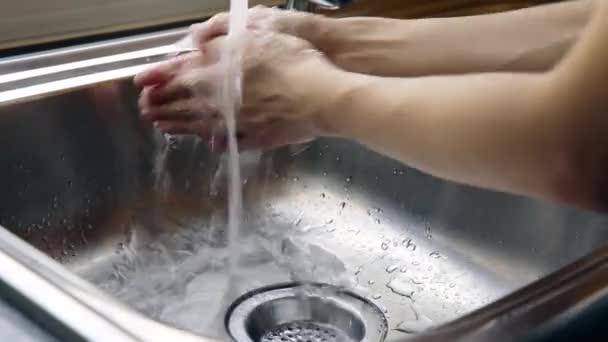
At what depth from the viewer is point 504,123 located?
0.44m

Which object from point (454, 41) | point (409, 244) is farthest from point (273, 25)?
point (409, 244)

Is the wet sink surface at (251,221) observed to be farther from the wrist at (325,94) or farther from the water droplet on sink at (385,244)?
the wrist at (325,94)

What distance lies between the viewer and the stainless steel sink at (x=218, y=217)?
73cm

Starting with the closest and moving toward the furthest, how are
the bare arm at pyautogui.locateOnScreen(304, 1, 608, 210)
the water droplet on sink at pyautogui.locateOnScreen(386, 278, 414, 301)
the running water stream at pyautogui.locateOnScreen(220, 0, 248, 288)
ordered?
1. the bare arm at pyautogui.locateOnScreen(304, 1, 608, 210)
2. the running water stream at pyautogui.locateOnScreen(220, 0, 248, 288)
3. the water droplet on sink at pyautogui.locateOnScreen(386, 278, 414, 301)

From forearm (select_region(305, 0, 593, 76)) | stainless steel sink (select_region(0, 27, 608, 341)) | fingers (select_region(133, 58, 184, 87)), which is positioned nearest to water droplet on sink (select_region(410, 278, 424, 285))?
stainless steel sink (select_region(0, 27, 608, 341))

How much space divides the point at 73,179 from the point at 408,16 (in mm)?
461

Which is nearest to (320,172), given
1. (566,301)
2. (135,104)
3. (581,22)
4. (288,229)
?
(288,229)

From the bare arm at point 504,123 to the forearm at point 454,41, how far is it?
192mm

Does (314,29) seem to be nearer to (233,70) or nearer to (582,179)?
(233,70)

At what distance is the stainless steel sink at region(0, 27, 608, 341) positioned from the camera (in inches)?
28.9

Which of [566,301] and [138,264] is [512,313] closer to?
[566,301]

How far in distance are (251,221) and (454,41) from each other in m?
0.28

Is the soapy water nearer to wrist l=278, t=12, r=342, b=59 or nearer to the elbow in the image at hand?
wrist l=278, t=12, r=342, b=59

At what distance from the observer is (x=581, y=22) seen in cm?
67
